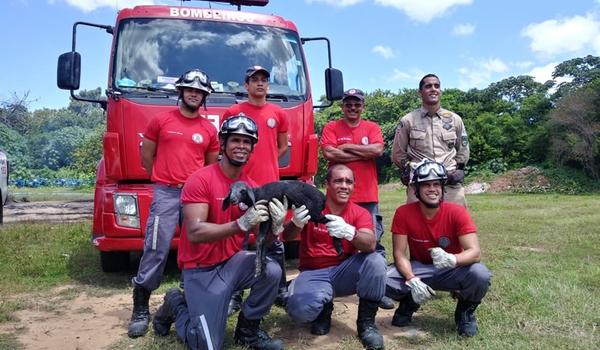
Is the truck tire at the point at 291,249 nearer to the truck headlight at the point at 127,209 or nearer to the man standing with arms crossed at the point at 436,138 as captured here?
the truck headlight at the point at 127,209

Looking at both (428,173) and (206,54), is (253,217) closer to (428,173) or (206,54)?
(428,173)

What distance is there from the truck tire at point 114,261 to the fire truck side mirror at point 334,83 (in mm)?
2785

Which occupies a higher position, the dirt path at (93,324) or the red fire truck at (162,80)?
the red fire truck at (162,80)

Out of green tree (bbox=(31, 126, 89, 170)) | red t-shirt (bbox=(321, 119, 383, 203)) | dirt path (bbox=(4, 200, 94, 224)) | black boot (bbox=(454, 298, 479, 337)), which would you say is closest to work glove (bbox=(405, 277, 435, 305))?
black boot (bbox=(454, 298, 479, 337))

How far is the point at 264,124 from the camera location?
4320mm

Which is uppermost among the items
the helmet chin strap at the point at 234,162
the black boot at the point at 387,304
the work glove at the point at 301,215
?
the helmet chin strap at the point at 234,162

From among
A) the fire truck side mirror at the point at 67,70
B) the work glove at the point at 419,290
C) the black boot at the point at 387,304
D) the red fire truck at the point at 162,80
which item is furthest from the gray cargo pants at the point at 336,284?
the fire truck side mirror at the point at 67,70

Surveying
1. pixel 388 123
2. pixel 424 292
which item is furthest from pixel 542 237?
pixel 388 123

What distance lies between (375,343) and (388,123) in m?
24.4

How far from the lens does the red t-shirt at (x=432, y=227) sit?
3.83 meters

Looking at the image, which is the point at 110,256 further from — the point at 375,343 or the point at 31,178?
the point at 31,178

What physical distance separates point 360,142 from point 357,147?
0.12m

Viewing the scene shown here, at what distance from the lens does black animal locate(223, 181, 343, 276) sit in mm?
3189

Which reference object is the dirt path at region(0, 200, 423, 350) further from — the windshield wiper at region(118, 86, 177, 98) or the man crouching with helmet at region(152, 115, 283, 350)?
the windshield wiper at region(118, 86, 177, 98)
